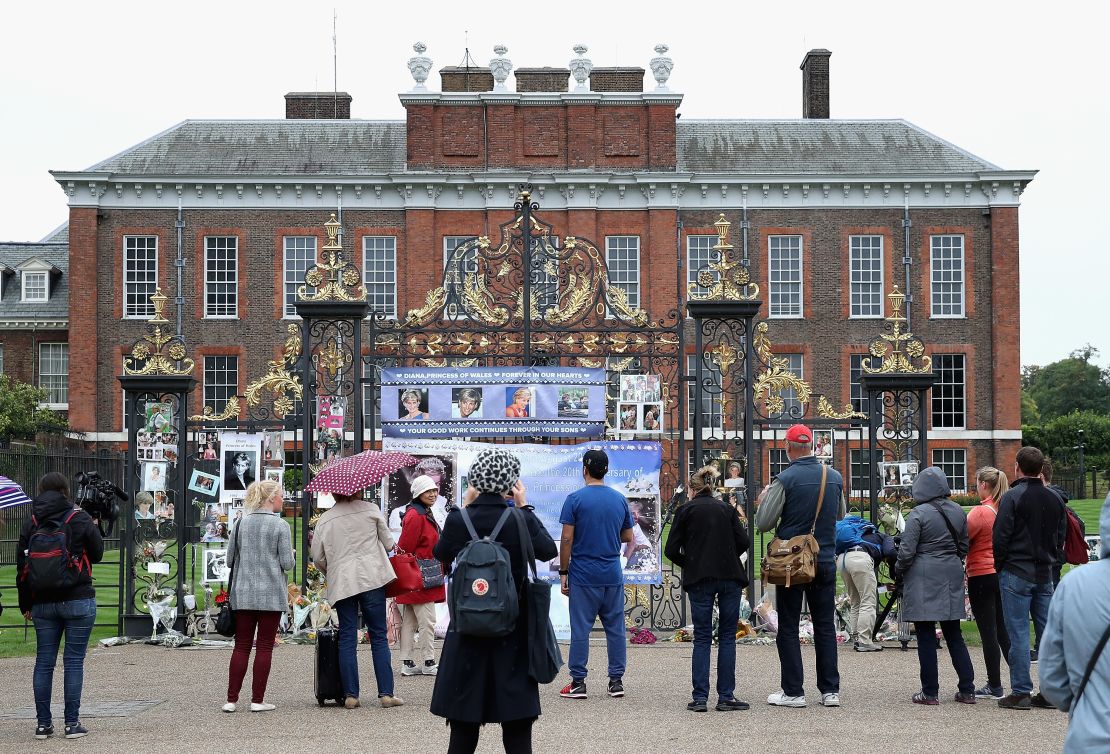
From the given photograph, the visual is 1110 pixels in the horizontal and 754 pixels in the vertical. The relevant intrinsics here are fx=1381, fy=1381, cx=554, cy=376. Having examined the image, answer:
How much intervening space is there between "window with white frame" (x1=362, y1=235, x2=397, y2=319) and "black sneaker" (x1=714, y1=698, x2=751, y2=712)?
99.6 feet

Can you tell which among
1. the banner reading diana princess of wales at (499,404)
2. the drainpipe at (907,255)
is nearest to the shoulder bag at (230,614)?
the banner reading diana princess of wales at (499,404)

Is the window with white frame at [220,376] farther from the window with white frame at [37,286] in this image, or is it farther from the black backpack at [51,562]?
the black backpack at [51,562]

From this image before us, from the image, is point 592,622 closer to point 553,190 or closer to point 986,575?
point 986,575

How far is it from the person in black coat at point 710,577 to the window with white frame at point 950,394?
31.6 m

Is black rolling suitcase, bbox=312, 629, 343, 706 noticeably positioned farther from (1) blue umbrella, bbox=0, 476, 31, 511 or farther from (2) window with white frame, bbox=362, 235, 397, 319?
(2) window with white frame, bbox=362, 235, 397, 319

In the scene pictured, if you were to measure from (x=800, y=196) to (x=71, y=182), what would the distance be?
20.7 metres

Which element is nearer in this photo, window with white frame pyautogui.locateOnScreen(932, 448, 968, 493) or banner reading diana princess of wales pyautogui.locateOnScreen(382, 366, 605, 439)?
banner reading diana princess of wales pyautogui.locateOnScreen(382, 366, 605, 439)

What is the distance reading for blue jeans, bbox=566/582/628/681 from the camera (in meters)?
10.4

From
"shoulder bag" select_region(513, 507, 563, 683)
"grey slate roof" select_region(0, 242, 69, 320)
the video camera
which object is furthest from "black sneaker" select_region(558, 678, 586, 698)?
"grey slate roof" select_region(0, 242, 69, 320)

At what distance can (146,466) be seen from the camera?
14.6 meters

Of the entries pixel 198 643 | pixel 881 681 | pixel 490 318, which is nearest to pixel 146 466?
pixel 198 643

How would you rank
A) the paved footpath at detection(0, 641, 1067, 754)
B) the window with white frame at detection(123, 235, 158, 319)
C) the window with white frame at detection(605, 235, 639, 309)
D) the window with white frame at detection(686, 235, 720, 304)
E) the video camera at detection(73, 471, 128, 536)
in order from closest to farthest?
the paved footpath at detection(0, 641, 1067, 754) < the video camera at detection(73, 471, 128, 536) < the window with white frame at detection(686, 235, 720, 304) < the window with white frame at detection(605, 235, 639, 309) < the window with white frame at detection(123, 235, 158, 319)

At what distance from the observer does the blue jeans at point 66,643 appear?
9055 mm

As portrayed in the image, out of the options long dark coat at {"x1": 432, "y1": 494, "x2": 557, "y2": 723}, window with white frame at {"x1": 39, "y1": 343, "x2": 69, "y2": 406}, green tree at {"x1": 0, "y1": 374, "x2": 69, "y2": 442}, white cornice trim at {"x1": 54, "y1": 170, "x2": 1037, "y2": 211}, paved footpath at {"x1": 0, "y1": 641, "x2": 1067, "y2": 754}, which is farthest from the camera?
window with white frame at {"x1": 39, "y1": 343, "x2": 69, "y2": 406}
